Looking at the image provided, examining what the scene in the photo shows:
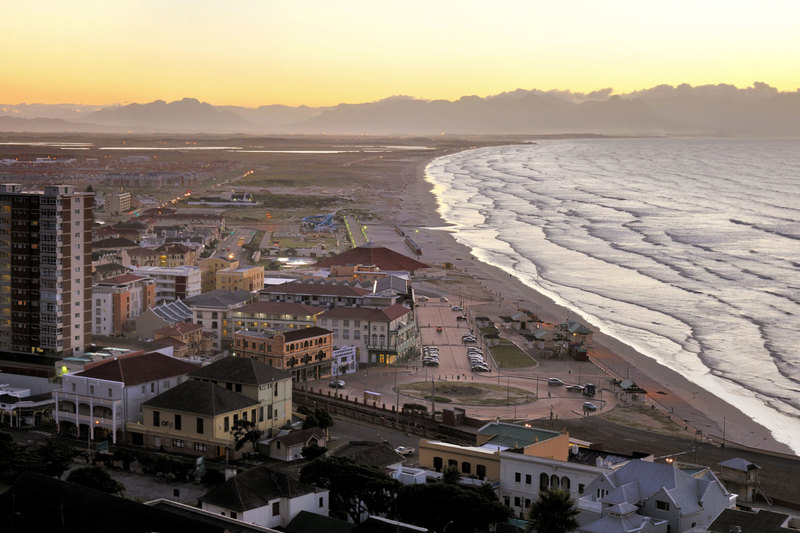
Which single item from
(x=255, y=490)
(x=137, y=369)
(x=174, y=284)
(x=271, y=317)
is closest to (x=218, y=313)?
(x=271, y=317)

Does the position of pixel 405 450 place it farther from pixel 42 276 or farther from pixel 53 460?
pixel 42 276

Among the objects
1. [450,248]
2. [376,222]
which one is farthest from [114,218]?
[450,248]

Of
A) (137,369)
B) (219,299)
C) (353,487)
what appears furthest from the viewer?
(219,299)

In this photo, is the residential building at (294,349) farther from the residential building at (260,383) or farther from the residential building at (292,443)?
the residential building at (292,443)

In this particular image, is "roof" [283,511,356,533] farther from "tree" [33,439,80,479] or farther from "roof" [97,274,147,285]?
"roof" [97,274,147,285]

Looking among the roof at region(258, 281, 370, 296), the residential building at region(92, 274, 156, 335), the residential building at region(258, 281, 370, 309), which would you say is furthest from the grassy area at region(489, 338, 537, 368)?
the residential building at region(92, 274, 156, 335)
